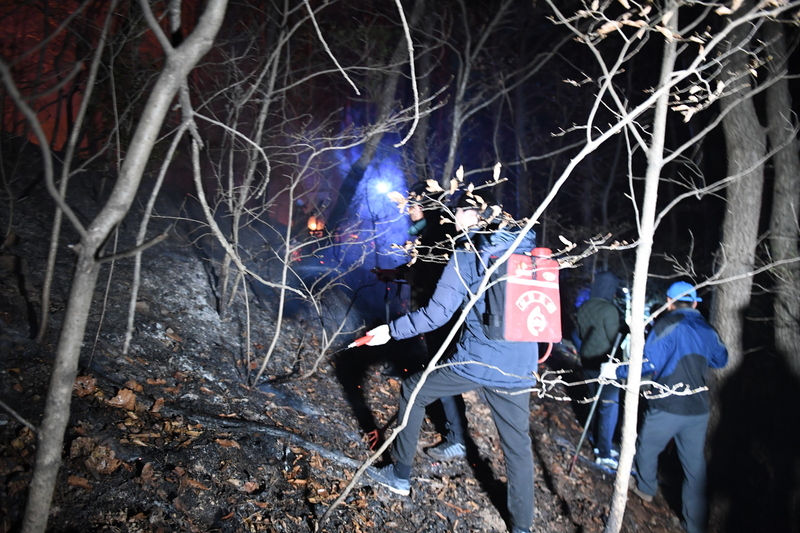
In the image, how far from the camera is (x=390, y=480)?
3.65 metres

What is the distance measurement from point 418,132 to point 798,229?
242 inches

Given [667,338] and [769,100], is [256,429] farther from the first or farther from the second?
[769,100]

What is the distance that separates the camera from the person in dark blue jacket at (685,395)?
4691 mm

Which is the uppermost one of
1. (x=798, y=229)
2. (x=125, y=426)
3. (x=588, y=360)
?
(x=798, y=229)

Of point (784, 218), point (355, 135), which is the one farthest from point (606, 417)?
point (355, 135)

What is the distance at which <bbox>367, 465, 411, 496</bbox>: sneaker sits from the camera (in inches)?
143

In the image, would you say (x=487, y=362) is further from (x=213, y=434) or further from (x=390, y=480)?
(x=213, y=434)

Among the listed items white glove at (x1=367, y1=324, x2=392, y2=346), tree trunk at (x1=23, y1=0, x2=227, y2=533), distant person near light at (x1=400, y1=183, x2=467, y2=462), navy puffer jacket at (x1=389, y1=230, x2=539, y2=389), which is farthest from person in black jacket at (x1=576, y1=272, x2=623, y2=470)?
tree trunk at (x1=23, y1=0, x2=227, y2=533)

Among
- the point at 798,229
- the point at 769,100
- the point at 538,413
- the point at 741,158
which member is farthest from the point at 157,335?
the point at 769,100

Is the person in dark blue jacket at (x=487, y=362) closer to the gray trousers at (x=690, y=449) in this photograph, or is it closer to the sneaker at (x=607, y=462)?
the gray trousers at (x=690, y=449)

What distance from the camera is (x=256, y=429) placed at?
3.62 meters

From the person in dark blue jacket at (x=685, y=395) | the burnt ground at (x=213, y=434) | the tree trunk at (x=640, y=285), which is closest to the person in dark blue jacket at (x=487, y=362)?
the burnt ground at (x=213, y=434)

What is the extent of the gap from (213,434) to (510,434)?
2.35 m

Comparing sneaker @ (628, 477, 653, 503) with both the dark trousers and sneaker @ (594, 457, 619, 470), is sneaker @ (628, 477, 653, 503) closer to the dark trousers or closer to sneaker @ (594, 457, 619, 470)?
sneaker @ (594, 457, 619, 470)
